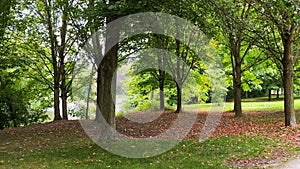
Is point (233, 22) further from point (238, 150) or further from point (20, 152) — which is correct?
point (20, 152)

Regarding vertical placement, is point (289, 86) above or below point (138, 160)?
above

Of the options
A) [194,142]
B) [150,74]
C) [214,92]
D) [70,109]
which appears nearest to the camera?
[194,142]

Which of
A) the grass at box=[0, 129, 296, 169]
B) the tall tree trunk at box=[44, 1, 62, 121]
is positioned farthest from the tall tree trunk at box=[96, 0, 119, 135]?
the tall tree trunk at box=[44, 1, 62, 121]

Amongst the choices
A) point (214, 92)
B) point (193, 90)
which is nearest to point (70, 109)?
point (193, 90)

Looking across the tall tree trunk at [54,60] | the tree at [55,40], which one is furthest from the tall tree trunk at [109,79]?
the tall tree trunk at [54,60]

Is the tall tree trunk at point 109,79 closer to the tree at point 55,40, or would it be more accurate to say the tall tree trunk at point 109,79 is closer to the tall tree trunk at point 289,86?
the tall tree trunk at point 289,86

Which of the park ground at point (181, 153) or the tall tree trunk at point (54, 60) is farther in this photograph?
the tall tree trunk at point (54, 60)

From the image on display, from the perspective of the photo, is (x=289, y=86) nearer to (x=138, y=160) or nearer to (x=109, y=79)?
(x=109, y=79)

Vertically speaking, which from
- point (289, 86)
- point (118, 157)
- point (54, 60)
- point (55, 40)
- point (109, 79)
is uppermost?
point (55, 40)

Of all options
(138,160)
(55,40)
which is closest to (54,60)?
(55,40)

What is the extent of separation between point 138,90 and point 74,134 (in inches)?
519

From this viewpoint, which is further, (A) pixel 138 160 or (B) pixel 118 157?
(B) pixel 118 157

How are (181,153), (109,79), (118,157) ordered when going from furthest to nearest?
(109,79)
(181,153)
(118,157)

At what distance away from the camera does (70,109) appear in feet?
74.5
